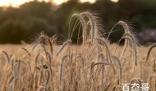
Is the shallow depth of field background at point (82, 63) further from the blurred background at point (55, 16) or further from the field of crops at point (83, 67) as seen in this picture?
the blurred background at point (55, 16)

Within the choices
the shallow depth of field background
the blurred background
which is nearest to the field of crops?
the shallow depth of field background

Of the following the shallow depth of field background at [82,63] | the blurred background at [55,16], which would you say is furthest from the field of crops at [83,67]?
the blurred background at [55,16]

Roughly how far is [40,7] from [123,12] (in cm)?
498

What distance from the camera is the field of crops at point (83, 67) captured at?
356 centimetres

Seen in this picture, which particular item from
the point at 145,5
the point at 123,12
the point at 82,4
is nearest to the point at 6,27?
the point at 82,4

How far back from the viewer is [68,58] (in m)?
3.77

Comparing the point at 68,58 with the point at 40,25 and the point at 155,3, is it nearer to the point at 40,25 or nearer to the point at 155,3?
the point at 40,25

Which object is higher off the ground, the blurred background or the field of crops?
the blurred background

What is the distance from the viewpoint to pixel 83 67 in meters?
3.70

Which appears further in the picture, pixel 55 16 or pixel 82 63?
pixel 55 16

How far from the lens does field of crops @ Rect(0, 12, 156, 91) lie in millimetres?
3564

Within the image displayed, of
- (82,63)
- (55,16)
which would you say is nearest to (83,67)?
(82,63)

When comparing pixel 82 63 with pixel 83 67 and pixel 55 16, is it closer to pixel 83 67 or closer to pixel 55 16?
pixel 83 67

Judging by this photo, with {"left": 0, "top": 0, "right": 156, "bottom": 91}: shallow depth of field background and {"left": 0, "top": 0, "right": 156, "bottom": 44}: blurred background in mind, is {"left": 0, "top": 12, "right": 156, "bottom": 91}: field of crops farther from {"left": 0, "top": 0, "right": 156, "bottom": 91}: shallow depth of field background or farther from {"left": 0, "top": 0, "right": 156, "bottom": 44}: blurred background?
{"left": 0, "top": 0, "right": 156, "bottom": 44}: blurred background
